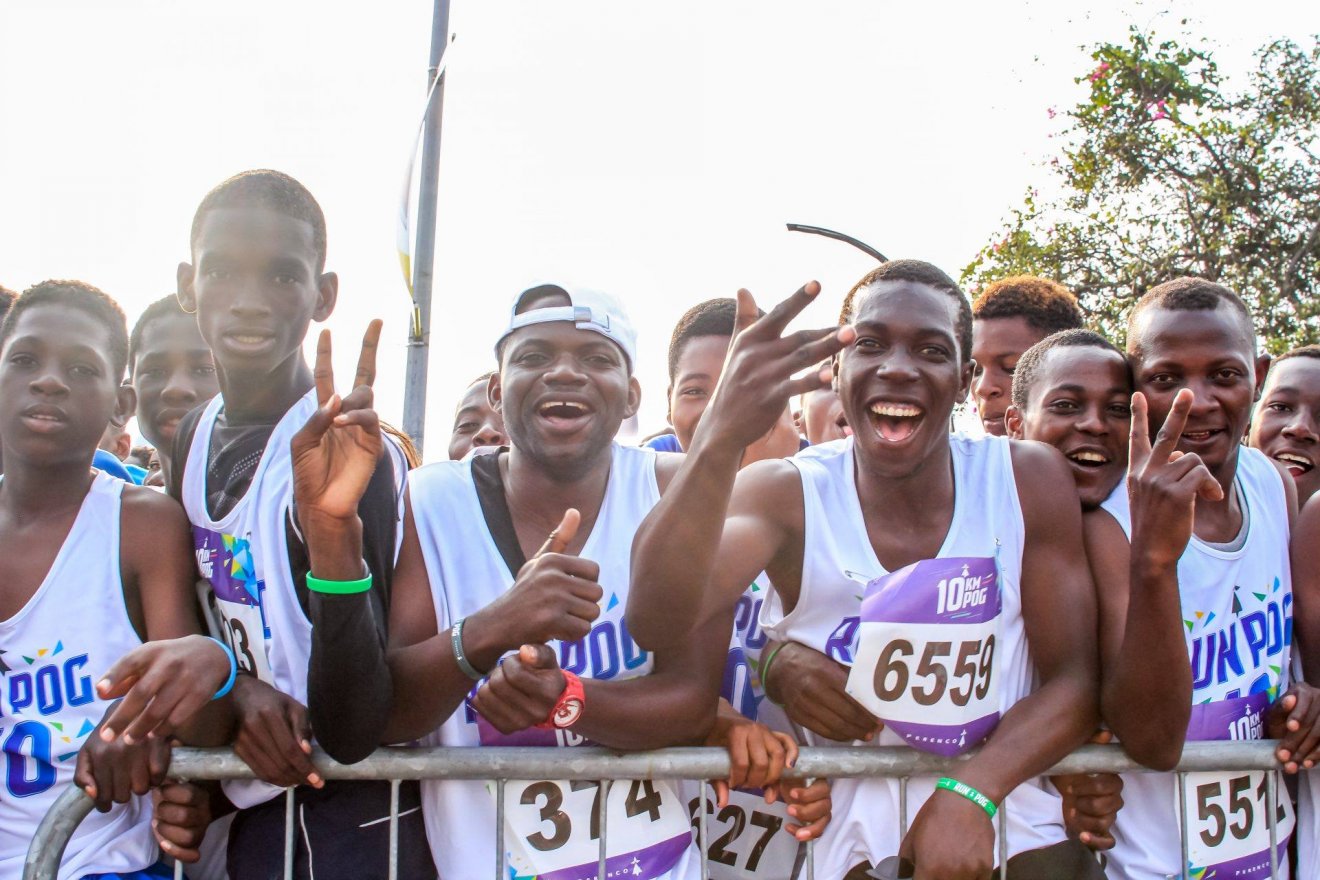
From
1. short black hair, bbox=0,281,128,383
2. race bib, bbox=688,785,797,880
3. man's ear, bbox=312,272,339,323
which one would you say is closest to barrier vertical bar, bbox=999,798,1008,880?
race bib, bbox=688,785,797,880

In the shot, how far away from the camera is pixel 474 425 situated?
639cm

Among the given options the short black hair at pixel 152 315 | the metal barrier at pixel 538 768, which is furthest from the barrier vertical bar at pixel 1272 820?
the short black hair at pixel 152 315

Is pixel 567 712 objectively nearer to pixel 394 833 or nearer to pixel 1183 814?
pixel 394 833

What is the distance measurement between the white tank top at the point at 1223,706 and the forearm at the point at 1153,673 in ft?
0.88

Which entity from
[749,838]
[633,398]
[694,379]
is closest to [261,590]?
[633,398]

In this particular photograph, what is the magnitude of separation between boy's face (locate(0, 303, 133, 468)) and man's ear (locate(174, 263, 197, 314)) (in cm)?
23

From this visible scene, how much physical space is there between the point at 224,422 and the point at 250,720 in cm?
86

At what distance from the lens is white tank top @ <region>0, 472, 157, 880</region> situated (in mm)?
2828

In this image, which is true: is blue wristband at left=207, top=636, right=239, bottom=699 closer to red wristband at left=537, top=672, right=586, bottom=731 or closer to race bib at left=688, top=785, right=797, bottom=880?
A: red wristband at left=537, top=672, right=586, bottom=731

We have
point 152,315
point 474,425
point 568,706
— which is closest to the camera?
point 568,706

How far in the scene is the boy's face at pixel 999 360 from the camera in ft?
15.2

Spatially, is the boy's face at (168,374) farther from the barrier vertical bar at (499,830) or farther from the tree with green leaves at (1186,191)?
the tree with green leaves at (1186,191)

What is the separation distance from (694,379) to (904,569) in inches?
73.8

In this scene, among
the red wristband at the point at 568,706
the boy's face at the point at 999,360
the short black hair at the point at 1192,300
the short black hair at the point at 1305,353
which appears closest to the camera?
the red wristband at the point at 568,706
